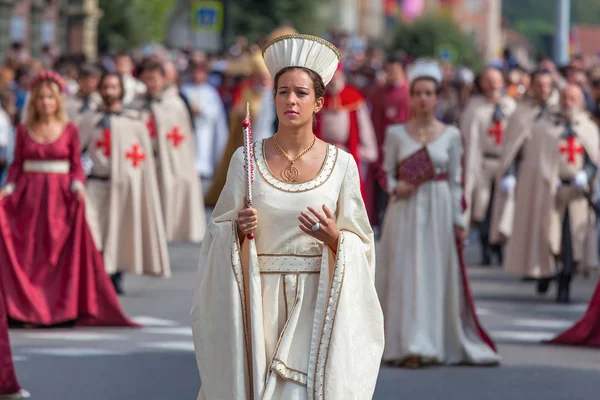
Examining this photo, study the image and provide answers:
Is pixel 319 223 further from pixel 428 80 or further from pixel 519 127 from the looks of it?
pixel 519 127

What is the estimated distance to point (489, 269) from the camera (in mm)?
17359

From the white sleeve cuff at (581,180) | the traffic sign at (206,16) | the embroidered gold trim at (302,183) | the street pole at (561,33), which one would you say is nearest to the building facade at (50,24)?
the traffic sign at (206,16)

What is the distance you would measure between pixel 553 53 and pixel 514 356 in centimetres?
1940

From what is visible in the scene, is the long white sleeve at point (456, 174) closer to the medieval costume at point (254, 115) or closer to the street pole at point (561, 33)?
the medieval costume at point (254, 115)

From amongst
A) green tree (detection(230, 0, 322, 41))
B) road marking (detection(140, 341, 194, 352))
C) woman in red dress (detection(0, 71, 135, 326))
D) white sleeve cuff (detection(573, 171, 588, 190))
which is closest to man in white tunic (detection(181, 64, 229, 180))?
white sleeve cuff (detection(573, 171, 588, 190))

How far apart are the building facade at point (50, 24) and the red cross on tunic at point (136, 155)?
58.9 ft

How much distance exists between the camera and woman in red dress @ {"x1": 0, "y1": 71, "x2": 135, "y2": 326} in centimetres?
1258

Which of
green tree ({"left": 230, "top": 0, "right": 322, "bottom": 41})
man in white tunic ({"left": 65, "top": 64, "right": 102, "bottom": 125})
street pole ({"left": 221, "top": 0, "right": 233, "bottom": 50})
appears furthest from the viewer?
green tree ({"left": 230, "top": 0, "right": 322, "bottom": 41})

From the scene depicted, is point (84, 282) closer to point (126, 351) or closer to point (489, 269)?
point (126, 351)

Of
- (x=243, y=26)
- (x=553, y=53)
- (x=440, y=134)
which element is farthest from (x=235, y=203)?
(x=243, y=26)

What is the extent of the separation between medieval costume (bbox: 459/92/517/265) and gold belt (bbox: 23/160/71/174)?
5780mm

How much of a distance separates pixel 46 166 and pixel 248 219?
613cm

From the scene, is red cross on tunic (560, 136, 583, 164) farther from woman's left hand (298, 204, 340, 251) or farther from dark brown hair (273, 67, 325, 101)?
woman's left hand (298, 204, 340, 251)

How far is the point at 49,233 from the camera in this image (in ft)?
41.8
